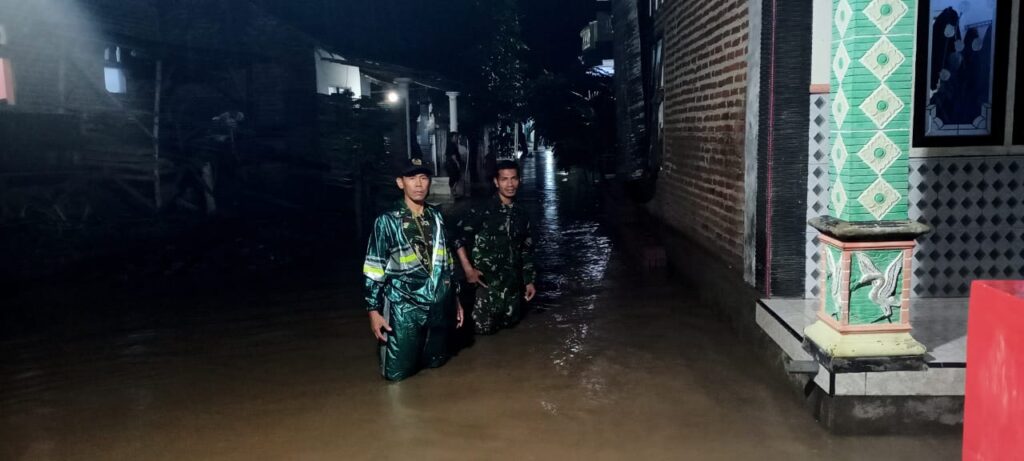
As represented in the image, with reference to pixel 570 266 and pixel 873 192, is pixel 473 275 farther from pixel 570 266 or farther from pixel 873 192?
pixel 570 266

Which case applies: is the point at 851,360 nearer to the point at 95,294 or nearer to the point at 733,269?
the point at 733,269

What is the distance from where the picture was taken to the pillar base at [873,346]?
4363 millimetres

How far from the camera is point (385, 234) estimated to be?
5562 millimetres

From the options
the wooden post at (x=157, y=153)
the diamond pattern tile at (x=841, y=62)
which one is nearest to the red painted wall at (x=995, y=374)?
the diamond pattern tile at (x=841, y=62)

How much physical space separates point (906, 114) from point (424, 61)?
20.8 m

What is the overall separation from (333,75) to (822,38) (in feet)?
46.0

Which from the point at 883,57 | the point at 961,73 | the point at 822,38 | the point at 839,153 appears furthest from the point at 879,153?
the point at 961,73

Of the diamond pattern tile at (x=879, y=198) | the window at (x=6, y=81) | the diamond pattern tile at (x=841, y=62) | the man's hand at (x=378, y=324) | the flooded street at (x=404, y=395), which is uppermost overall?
the window at (x=6, y=81)

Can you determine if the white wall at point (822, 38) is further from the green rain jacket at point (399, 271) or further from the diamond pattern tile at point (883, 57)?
the green rain jacket at point (399, 271)

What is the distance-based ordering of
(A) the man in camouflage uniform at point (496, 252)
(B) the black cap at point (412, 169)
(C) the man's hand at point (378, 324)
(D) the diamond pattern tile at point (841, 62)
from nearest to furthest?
(D) the diamond pattern tile at point (841, 62), (C) the man's hand at point (378, 324), (B) the black cap at point (412, 169), (A) the man in camouflage uniform at point (496, 252)

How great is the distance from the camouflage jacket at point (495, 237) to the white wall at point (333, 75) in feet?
30.6

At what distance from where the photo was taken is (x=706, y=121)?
800cm

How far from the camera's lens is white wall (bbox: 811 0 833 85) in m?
5.81

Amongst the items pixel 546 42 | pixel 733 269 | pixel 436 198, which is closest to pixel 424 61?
pixel 436 198
